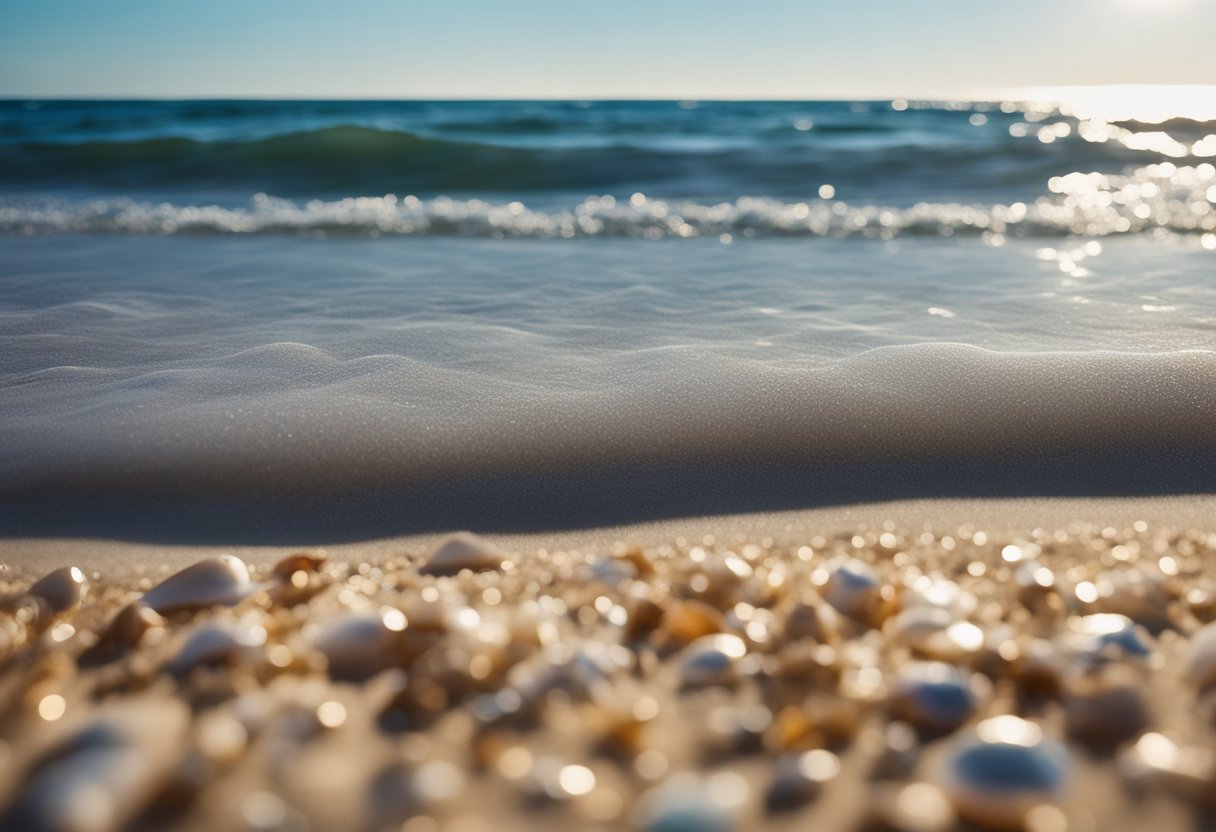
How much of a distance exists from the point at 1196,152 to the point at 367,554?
8.78m

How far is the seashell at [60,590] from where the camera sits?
1.21m

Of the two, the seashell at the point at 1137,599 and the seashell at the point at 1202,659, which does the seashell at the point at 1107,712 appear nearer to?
the seashell at the point at 1202,659

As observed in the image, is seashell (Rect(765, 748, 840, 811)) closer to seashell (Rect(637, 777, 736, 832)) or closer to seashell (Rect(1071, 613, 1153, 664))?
seashell (Rect(637, 777, 736, 832))

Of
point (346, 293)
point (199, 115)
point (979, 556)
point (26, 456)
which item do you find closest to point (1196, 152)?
point (346, 293)

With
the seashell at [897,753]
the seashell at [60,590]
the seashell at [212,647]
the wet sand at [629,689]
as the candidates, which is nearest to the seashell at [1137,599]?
the wet sand at [629,689]

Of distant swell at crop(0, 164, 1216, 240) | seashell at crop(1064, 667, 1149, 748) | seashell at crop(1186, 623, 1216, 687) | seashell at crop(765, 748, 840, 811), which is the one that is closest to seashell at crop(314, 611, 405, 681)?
seashell at crop(765, 748, 840, 811)

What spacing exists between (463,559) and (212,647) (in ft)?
1.41

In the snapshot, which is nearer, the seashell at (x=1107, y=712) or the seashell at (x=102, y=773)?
the seashell at (x=102, y=773)

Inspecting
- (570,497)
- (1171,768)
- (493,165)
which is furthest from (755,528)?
(493,165)

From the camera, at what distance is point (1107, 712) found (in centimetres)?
84

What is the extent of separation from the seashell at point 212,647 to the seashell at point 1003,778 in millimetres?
653

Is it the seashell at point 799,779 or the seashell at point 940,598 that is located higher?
the seashell at point 940,598

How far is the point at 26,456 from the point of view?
65.1 inches

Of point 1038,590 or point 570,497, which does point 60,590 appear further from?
point 1038,590
